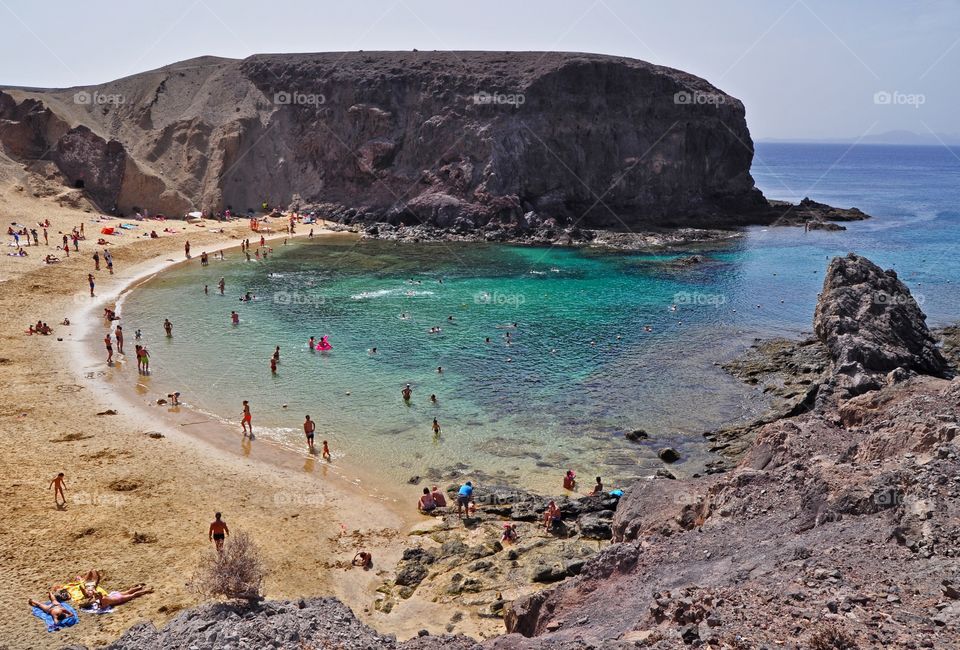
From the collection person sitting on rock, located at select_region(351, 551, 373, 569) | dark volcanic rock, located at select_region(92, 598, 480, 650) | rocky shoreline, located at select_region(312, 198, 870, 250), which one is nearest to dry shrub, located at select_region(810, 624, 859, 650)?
dark volcanic rock, located at select_region(92, 598, 480, 650)

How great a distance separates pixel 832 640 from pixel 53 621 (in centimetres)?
1374

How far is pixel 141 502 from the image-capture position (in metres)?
19.0

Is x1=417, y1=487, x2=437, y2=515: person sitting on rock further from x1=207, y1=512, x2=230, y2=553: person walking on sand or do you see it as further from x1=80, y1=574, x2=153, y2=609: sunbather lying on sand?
x1=80, y1=574, x2=153, y2=609: sunbather lying on sand

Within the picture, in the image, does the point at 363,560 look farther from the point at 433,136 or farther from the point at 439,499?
the point at 433,136

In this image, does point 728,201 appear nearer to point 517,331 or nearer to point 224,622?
point 517,331

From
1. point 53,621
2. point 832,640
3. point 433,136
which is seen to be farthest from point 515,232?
point 832,640

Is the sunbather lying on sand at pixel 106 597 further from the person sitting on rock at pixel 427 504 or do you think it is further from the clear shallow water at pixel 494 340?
the clear shallow water at pixel 494 340

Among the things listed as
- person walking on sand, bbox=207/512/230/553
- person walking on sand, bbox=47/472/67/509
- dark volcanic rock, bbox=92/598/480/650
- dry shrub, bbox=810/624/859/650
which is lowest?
person walking on sand, bbox=207/512/230/553

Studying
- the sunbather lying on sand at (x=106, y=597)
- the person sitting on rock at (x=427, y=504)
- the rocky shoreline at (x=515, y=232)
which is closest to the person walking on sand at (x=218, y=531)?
the sunbather lying on sand at (x=106, y=597)

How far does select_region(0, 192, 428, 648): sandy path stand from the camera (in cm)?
1521

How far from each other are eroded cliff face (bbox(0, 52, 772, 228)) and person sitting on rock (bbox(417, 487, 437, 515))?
156 ft

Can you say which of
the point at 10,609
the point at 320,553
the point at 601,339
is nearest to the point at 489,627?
the point at 320,553

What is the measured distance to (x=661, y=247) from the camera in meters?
62.4

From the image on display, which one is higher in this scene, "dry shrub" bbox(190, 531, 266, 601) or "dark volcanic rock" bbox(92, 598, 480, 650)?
"dry shrub" bbox(190, 531, 266, 601)
